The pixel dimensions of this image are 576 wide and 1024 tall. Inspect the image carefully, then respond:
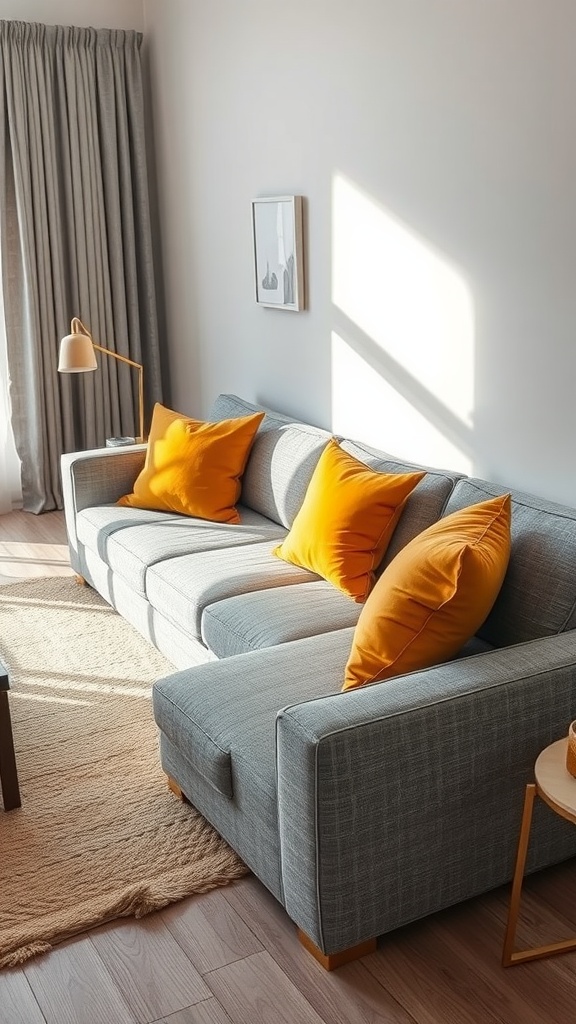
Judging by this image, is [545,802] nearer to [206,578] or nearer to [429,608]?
[429,608]

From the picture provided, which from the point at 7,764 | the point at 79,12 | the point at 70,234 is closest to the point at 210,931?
the point at 7,764

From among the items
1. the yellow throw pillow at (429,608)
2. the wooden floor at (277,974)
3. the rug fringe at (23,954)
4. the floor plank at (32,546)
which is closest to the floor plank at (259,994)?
the wooden floor at (277,974)

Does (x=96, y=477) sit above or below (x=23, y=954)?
above

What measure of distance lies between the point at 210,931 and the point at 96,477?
235cm

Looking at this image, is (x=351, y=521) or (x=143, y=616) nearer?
(x=351, y=521)

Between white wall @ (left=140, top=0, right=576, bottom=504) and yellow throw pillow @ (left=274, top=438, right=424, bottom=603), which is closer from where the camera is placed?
white wall @ (left=140, top=0, right=576, bottom=504)

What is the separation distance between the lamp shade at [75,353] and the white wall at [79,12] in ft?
5.88

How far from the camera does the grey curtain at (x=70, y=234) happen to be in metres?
5.11

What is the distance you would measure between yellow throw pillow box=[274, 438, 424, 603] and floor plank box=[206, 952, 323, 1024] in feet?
3.96

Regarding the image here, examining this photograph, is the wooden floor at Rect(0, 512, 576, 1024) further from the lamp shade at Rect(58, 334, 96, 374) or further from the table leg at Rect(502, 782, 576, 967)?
the lamp shade at Rect(58, 334, 96, 374)

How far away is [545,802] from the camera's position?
2104 millimetres

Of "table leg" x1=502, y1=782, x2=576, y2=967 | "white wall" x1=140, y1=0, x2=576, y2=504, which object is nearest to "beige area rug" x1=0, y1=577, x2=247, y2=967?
"table leg" x1=502, y1=782, x2=576, y2=967

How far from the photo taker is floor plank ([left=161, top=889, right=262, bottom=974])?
225cm

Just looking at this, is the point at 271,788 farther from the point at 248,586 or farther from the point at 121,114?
the point at 121,114
